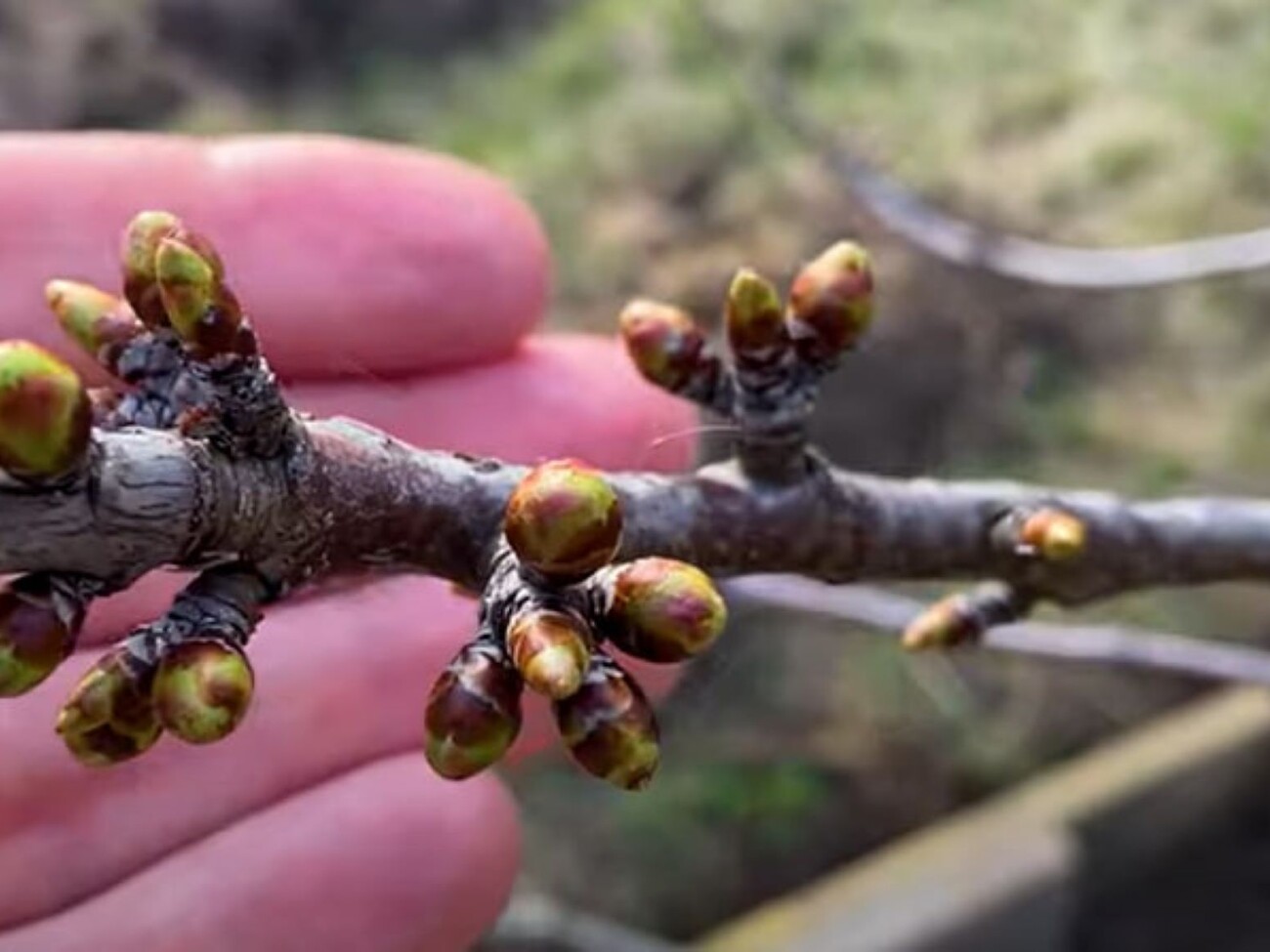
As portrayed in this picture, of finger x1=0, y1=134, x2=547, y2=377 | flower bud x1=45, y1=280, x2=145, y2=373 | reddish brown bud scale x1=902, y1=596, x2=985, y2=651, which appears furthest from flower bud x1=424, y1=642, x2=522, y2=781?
finger x1=0, y1=134, x2=547, y2=377

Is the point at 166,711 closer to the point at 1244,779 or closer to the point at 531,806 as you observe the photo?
the point at 531,806

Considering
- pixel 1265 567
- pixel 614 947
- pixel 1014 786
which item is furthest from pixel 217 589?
pixel 1014 786

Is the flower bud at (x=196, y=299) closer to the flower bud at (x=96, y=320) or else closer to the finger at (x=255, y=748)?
the flower bud at (x=96, y=320)

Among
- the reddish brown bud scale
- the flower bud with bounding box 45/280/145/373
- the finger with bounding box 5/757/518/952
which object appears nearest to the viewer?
the flower bud with bounding box 45/280/145/373

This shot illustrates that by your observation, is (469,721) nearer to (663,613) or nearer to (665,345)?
(663,613)

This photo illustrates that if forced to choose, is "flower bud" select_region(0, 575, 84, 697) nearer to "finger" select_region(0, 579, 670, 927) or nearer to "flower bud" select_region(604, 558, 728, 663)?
"flower bud" select_region(604, 558, 728, 663)

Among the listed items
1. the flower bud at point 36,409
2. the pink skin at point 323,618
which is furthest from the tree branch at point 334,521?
the pink skin at point 323,618
